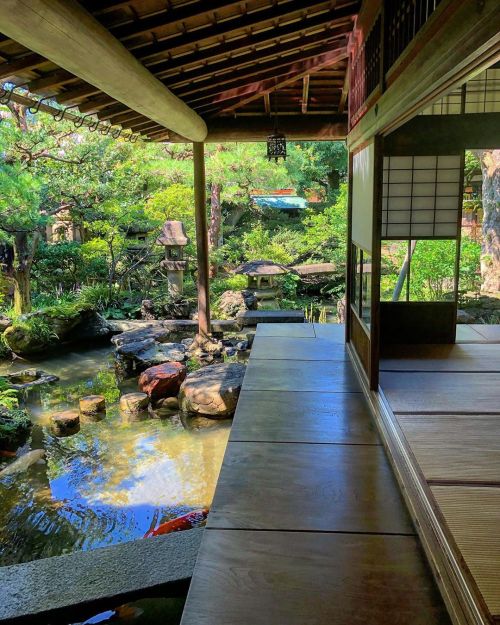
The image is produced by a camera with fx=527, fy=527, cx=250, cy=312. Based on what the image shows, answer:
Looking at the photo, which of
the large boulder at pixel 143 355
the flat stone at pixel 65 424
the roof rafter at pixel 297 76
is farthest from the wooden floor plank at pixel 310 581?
the large boulder at pixel 143 355

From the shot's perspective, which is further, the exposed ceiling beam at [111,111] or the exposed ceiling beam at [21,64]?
the exposed ceiling beam at [111,111]

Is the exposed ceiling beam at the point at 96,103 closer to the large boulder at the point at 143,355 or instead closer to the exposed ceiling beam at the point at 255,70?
the exposed ceiling beam at the point at 255,70

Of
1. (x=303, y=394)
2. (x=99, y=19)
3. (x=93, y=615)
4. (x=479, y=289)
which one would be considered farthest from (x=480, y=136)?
(x=479, y=289)

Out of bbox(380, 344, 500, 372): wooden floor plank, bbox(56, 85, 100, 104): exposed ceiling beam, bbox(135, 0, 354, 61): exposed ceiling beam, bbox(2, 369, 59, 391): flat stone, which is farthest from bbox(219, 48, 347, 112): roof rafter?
bbox(2, 369, 59, 391): flat stone

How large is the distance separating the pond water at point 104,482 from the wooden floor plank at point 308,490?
1521mm

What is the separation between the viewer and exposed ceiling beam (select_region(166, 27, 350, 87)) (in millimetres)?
4395

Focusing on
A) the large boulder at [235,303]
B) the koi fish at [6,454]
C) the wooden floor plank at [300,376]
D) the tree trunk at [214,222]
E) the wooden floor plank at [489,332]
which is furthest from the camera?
the tree trunk at [214,222]

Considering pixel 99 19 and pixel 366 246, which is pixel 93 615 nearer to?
pixel 366 246

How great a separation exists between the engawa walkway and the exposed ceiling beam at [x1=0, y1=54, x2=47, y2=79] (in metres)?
2.37

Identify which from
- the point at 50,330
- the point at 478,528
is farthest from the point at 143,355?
the point at 478,528

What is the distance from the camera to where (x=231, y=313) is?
9.98 m

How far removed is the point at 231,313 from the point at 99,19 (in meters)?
7.46

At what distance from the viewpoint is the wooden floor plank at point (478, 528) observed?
1.79m

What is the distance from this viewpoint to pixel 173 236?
1009 centimetres
